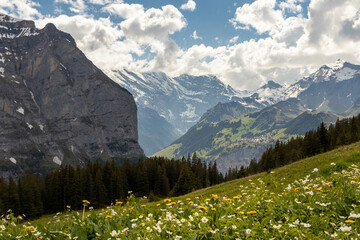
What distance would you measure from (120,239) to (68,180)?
8912 centimetres

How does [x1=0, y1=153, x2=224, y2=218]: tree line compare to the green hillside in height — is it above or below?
below

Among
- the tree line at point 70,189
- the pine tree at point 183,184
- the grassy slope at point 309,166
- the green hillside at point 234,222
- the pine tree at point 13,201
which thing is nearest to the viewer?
the green hillside at point 234,222

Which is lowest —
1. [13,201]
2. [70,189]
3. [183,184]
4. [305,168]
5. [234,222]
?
[183,184]

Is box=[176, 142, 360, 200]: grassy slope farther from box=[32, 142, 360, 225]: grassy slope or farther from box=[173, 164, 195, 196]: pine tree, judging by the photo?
box=[173, 164, 195, 196]: pine tree

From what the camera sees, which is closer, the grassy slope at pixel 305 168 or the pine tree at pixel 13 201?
the grassy slope at pixel 305 168

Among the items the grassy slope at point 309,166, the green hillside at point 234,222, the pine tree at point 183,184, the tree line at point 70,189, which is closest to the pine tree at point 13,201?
the tree line at point 70,189

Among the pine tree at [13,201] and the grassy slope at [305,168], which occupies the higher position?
the grassy slope at [305,168]

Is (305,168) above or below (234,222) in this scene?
below

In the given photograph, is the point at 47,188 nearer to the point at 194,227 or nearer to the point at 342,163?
the point at 342,163

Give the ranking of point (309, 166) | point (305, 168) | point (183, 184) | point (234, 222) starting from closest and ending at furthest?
point (234, 222) → point (305, 168) → point (309, 166) → point (183, 184)

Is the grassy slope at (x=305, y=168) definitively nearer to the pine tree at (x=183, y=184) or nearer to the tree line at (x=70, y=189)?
the pine tree at (x=183, y=184)

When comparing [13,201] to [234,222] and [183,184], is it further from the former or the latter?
[234,222]

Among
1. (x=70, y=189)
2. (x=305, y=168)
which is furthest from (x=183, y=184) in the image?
(x=305, y=168)

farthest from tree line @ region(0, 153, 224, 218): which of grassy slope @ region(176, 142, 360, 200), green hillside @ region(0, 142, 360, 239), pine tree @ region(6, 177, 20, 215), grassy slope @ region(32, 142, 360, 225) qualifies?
green hillside @ region(0, 142, 360, 239)
